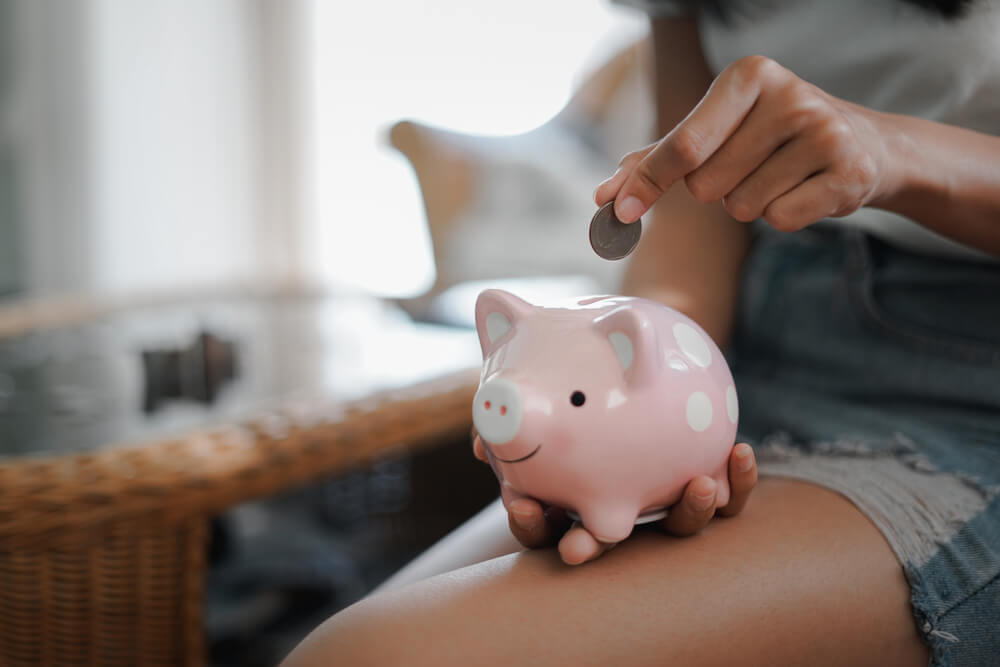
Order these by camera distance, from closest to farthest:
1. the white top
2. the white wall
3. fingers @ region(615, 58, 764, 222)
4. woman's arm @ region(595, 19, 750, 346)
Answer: fingers @ region(615, 58, 764, 222)
the white top
woman's arm @ region(595, 19, 750, 346)
the white wall

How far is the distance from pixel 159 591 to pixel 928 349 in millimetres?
637

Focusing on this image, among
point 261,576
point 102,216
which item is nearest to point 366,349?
point 261,576

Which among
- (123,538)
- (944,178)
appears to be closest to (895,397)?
(944,178)

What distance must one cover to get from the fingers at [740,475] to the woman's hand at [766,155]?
0.12m

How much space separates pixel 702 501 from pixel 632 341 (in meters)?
0.09

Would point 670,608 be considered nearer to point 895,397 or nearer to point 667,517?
point 667,517

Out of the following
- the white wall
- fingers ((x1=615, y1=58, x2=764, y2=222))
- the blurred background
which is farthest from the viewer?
the white wall

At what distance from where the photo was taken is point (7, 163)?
7.14 feet

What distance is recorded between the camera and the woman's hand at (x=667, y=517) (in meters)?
0.37

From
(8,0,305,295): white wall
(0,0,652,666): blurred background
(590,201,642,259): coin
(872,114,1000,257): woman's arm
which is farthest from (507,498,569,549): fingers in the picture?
(8,0,305,295): white wall

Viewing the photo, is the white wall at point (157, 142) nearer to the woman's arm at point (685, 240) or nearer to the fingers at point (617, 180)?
the woman's arm at point (685, 240)

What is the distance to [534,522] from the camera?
0.38 m

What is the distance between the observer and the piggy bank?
354mm

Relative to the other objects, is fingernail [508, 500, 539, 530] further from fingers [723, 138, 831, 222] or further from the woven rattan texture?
the woven rattan texture
